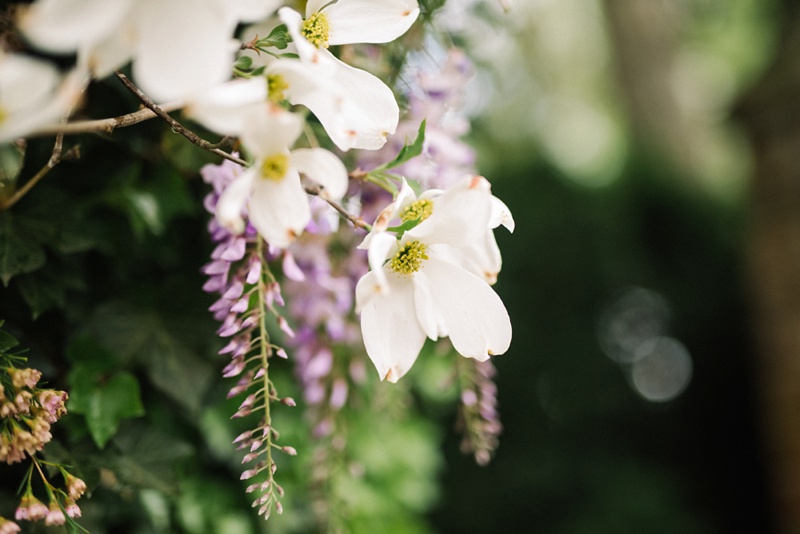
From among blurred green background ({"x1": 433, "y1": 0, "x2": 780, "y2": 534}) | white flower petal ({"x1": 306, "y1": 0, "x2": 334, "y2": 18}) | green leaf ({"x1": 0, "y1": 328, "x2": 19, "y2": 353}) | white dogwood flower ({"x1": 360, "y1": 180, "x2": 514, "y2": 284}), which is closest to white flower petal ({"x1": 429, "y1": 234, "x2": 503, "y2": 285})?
white dogwood flower ({"x1": 360, "y1": 180, "x2": 514, "y2": 284})

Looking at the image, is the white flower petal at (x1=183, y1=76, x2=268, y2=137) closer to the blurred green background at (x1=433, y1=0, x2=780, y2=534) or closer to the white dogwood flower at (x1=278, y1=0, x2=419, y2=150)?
the white dogwood flower at (x1=278, y1=0, x2=419, y2=150)

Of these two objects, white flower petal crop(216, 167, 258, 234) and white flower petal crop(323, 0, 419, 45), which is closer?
white flower petal crop(216, 167, 258, 234)

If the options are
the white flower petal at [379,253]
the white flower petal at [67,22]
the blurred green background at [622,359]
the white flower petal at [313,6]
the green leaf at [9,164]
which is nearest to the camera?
the white flower petal at [67,22]

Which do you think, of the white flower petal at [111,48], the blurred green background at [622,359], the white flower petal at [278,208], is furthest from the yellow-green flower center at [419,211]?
the blurred green background at [622,359]

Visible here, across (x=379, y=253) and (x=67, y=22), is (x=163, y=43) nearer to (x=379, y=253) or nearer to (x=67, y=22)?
(x=67, y=22)

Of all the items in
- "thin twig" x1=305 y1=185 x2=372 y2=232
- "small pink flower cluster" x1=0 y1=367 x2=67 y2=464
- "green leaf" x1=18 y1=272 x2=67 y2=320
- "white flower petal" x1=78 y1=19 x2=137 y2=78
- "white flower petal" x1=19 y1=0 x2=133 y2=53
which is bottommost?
"green leaf" x1=18 y1=272 x2=67 y2=320

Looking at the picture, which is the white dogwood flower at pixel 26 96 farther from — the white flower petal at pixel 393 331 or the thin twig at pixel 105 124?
the white flower petal at pixel 393 331

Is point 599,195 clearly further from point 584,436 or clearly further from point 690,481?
point 690,481

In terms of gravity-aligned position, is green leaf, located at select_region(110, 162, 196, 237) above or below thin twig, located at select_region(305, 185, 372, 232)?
below
